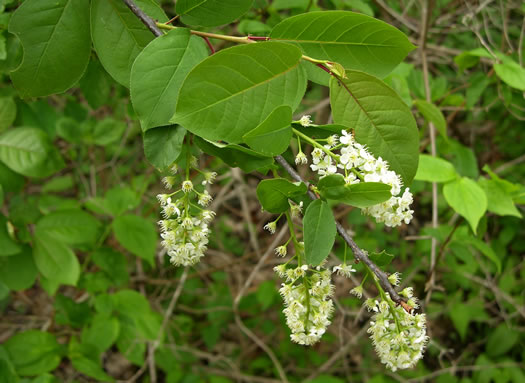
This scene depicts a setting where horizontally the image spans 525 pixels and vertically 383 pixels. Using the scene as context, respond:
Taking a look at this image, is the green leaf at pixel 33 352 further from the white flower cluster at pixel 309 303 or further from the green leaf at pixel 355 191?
the green leaf at pixel 355 191

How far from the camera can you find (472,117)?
10.6 ft

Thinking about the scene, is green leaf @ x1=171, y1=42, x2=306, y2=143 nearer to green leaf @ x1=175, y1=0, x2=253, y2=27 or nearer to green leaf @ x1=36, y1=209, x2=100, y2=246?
green leaf @ x1=175, y1=0, x2=253, y2=27

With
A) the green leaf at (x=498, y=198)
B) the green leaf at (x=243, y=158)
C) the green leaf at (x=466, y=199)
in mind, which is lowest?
the green leaf at (x=498, y=198)

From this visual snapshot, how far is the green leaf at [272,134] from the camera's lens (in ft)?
2.89

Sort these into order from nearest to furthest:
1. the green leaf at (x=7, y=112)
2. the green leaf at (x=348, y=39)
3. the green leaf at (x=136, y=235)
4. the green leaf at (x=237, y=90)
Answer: the green leaf at (x=237, y=90) → the green leaf at (x=348, y=39) → the green leaf at (x=7, y=112) → the green leaf at (x=136, y=235)

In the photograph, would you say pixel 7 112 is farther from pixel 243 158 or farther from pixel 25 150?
pixel 243 158

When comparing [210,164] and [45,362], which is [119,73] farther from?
[210,164]

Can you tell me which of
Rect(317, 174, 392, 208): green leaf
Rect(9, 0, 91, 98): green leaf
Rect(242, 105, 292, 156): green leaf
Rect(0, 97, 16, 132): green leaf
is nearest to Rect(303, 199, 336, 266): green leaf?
Rect(317, 174, 392, 208): green leaf

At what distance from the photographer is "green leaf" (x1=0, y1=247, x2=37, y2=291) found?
70.4 inches

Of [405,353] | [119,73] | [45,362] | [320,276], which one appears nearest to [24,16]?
[119,73]

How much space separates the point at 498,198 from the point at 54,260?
71.6 inches

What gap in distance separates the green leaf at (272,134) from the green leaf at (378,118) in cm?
16

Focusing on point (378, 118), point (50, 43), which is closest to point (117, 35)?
Result: point (50, 43)

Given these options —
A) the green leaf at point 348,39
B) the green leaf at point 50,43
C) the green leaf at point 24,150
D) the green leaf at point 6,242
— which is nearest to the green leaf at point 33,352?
the green leaf at point 6,242
